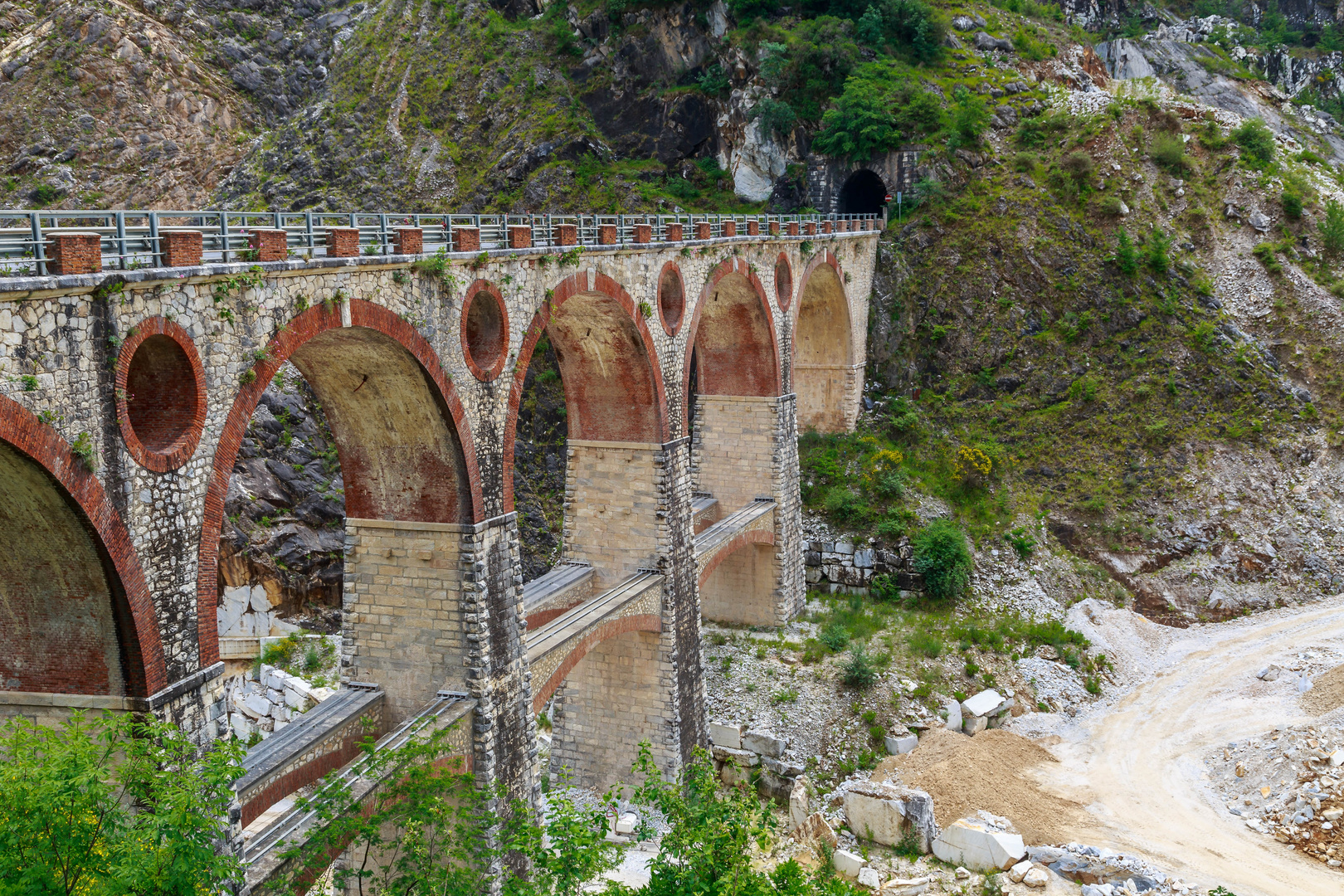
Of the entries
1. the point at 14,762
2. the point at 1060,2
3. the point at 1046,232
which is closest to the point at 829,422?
the point at 1046,232

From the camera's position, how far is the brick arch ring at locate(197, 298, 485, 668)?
15.0m

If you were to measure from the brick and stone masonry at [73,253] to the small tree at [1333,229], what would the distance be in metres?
52.6

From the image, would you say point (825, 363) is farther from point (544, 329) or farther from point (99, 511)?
point (99, 511)

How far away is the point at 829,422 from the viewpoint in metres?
48.5

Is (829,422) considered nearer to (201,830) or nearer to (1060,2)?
(201,830)

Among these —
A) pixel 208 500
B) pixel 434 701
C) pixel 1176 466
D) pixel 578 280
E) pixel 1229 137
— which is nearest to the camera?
pixel 208 500

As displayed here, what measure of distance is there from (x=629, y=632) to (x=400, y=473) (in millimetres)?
10426

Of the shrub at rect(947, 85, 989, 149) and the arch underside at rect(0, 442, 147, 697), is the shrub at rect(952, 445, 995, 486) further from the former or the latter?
the arch underside at rect(0, 442, 147, 697)

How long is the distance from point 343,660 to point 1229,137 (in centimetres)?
5152

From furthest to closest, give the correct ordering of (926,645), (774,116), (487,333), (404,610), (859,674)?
(774,116), (926,645), (859,674), (487,333), (404,610)

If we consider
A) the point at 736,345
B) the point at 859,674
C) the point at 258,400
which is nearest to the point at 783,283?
the point at 736,345

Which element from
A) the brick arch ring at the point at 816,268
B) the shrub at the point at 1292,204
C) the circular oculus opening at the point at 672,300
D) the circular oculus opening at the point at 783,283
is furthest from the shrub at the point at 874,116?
the circular oculus opening at the point at 672,300

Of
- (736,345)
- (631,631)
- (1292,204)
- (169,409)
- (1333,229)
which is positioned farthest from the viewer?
(1292,204)

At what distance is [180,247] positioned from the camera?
14.8 m
